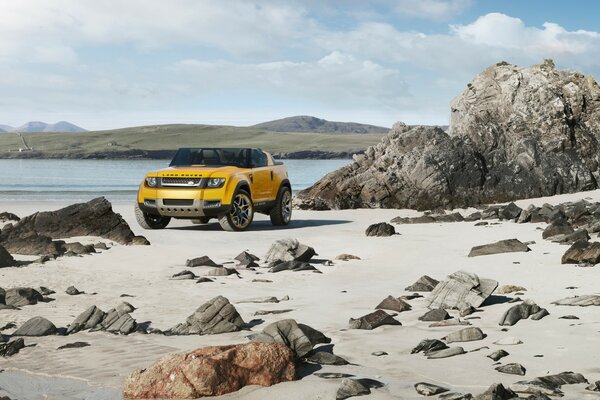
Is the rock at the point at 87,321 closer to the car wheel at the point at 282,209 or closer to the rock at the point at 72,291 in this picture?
the rock at the point at 72,291

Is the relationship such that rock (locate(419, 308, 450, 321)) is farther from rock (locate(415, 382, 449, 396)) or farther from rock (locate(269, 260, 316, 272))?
rock (locate(269, 260, 316, 272))

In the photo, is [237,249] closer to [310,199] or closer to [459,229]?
[459,229]

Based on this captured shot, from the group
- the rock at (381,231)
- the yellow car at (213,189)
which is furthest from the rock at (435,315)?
the yellow car at (213,189)

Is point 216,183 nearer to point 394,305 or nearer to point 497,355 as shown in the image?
point 394,305

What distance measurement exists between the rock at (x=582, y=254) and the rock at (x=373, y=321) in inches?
181

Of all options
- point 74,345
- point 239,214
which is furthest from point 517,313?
point 239,214

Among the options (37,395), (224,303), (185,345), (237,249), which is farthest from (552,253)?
(37,395)

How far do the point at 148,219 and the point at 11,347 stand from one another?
12.4m

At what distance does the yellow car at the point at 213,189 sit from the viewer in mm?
18859

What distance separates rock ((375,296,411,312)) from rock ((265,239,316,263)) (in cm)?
431

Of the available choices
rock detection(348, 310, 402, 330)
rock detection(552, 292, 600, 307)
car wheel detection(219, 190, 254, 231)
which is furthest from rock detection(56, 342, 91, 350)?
car wheel detection(219, 190, 254, 231)

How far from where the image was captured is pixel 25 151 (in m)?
156

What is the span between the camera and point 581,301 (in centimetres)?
923

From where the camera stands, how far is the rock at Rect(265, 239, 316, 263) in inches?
548
